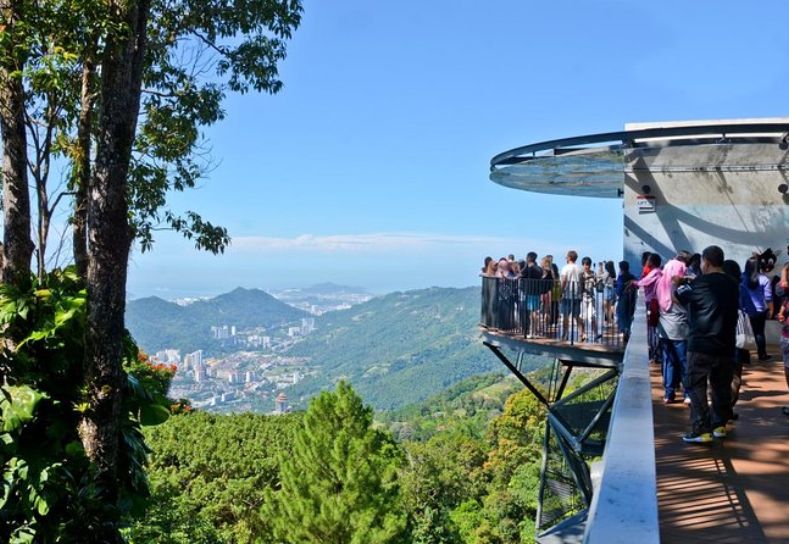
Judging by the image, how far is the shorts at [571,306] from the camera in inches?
402

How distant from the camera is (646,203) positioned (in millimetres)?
12516

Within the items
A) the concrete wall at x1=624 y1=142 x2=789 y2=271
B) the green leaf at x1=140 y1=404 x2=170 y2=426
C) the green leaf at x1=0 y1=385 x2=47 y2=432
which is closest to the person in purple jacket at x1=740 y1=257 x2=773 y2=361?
the concrete wall at x1=624 y1=142 x2=789 y2=271

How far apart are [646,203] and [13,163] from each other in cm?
1082

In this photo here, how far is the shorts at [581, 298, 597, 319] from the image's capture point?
1020 cm

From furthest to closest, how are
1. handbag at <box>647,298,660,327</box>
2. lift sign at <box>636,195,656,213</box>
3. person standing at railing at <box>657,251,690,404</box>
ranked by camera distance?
lift sign at <box>636,195,656,213</box> → handbag at <box>647,298,660,327</box> → person standing at railing at <box>657,251,690,404</box>

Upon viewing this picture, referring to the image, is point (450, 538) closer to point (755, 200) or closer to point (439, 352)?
point (755, 200)

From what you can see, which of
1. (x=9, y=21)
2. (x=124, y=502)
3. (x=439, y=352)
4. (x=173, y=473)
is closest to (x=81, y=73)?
(x=9, y=21)

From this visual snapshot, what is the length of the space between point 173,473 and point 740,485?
17.6 meters

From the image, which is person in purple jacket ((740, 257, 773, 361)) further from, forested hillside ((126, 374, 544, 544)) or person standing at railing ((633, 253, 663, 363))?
forested hillside ((126, 374, 544, 544))

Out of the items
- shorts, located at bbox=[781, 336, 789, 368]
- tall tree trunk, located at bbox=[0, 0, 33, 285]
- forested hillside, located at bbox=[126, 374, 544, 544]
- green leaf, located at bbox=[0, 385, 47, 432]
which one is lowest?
forested hillside, located at bbox=[126, 374, 544, 544]

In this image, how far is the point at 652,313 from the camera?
23.1 ft

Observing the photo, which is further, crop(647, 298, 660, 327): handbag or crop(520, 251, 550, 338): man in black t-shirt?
crop(520, 251, 550, 338): man in black t-shirt

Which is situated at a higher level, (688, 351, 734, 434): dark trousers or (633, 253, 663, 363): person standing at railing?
(633, 253, 663, 363): person standing at railing

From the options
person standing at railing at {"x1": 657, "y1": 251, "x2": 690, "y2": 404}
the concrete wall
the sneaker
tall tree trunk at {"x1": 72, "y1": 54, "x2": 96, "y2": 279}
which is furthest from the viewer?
the concrete wall
